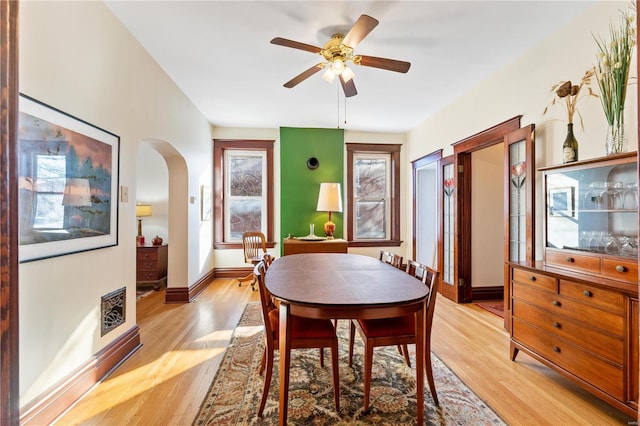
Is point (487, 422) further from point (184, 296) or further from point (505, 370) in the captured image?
point (184, 296)

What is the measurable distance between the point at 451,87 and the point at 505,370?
9.96 ft

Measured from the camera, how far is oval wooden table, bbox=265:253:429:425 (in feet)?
4.80

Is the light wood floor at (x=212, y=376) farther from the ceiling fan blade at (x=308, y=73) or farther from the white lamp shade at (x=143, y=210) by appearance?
the ceiling fan blade at (x=308, y=73)

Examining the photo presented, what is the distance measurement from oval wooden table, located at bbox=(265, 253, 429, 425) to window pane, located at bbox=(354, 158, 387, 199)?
11.0 feet

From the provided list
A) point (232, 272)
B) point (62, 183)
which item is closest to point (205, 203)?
point (232, 272)

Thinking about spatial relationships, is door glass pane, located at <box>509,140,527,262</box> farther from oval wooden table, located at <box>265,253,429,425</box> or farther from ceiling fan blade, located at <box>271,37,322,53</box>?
ceiling fan blade, located at <box>271,37,322,53</box>

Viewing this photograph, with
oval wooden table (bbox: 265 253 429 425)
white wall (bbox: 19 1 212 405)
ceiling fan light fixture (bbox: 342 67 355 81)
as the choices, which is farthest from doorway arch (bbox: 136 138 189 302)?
ceiling fan light fixture (bbox: 342 67 355 81)

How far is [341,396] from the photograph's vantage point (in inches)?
73.5

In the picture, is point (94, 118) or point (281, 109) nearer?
point (94, 118)

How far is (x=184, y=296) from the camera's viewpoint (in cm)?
385

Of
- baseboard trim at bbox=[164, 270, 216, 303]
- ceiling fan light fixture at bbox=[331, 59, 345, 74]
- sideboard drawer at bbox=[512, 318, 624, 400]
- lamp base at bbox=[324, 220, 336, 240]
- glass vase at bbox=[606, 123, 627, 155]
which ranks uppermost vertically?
ceiling fan light fixture at bbox=[331, 59, 345, 74]

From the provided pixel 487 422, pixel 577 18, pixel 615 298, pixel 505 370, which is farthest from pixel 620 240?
pixel 577 18

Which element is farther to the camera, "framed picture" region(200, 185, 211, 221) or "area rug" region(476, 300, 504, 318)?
"framed picture" region(200, 185, 211, 221)

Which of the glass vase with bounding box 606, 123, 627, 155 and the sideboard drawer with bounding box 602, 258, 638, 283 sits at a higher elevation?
the glass vase with bounding box 606, 123, 627, 155
